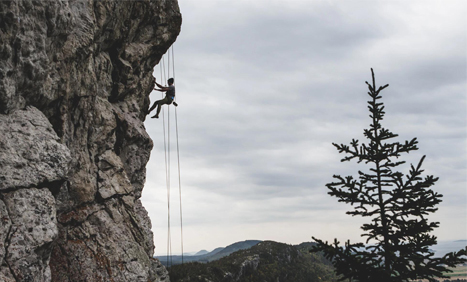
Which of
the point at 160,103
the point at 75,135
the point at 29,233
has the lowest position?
the point at 29,233

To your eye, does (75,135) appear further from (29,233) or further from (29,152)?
(29,233)

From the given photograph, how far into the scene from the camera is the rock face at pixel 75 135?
12.0 m

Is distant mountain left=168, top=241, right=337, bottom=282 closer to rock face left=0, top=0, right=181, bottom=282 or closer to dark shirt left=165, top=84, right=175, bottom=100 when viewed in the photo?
dark shirt left=165, top=84, right=175, bottom=100

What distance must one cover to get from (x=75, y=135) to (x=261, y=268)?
4402 inches

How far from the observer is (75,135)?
1759 cm

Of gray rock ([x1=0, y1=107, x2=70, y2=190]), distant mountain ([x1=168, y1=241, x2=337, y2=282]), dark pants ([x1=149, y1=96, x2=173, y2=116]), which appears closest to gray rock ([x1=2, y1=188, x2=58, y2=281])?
gray rock ([x1=0, y1=107, x2=70, y2=190])

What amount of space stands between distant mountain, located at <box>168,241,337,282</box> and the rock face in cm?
6470

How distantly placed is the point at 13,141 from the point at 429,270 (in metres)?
14.4

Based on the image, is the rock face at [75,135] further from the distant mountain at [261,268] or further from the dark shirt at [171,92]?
the distant mountain at [261,268]

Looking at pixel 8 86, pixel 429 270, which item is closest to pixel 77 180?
pixel 8 86

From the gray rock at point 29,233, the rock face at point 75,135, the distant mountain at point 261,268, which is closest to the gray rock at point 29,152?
the rock face at point 75,135

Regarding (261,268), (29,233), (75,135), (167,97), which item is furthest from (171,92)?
(261,268)

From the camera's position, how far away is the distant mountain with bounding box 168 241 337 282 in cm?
8966

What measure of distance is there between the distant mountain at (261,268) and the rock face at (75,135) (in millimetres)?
64703
